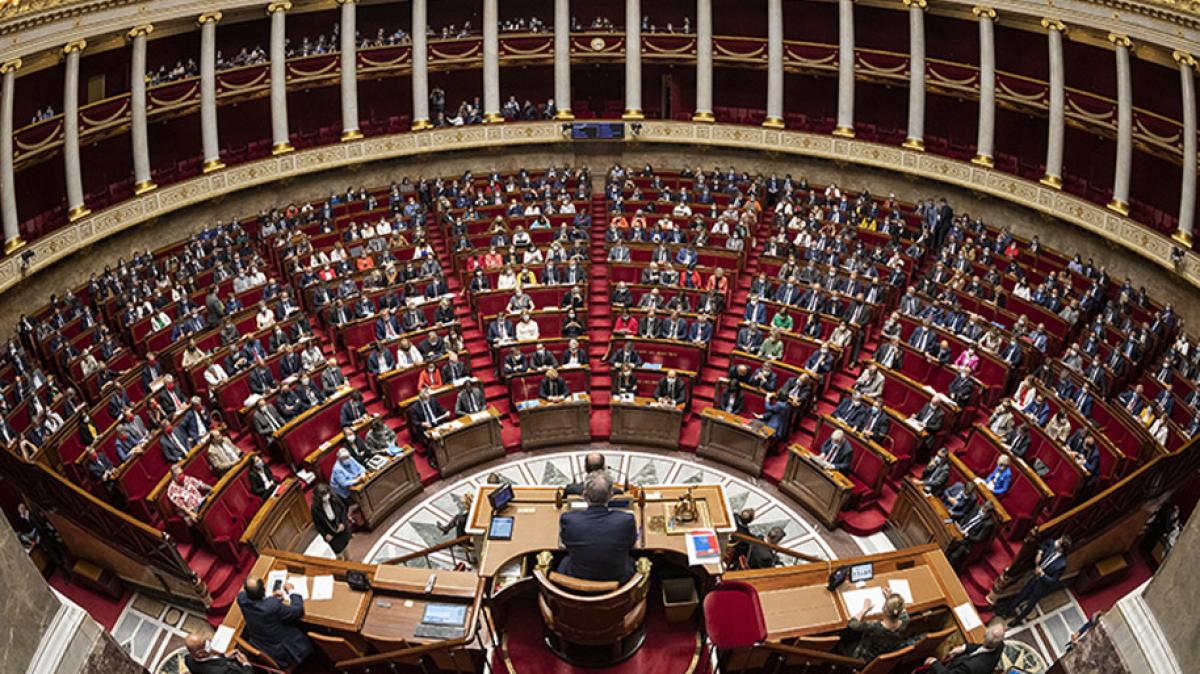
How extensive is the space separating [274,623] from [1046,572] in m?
8.56

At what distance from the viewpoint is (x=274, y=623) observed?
8.24 meters

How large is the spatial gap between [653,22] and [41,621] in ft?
76.6

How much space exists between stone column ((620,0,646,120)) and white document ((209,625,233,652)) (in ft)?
60.9

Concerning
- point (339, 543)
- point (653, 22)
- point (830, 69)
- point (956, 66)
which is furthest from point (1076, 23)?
point (339, 543)

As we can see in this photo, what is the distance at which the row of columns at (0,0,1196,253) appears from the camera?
60.1 ft

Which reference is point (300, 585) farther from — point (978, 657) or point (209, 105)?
point (209, 105)

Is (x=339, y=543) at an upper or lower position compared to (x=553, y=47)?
lower

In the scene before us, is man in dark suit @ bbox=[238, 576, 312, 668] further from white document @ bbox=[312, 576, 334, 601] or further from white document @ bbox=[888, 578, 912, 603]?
white document @ bbox=[888, 578, 912, 603]

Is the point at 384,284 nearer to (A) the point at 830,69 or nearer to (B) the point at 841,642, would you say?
(B) the point at 841,642

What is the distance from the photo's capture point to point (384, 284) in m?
17.3

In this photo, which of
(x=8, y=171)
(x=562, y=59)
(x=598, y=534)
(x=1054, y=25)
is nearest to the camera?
(x=598, y=534)

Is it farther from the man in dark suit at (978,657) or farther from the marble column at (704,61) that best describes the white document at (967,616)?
the marble column at (704,61)

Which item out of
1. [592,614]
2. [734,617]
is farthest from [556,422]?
[592,614]

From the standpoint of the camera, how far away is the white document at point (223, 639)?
843cm
